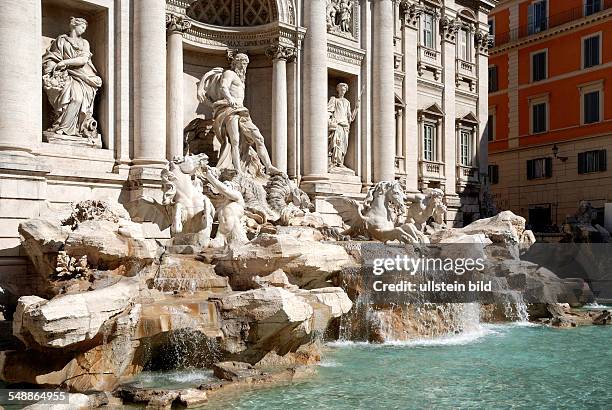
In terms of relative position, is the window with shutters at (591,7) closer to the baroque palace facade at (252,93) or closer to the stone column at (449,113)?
the baroque palace facade at (252,93)

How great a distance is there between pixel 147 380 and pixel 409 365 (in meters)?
3.95

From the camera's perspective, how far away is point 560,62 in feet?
105

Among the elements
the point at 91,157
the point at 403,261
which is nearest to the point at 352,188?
the point at 403,261

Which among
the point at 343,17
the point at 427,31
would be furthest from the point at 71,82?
the point at 427,31

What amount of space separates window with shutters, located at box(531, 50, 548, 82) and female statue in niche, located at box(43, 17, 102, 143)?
2478 centimetres

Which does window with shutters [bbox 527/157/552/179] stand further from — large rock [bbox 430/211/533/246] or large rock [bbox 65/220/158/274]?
large rock [bbox 65/220/158/274]

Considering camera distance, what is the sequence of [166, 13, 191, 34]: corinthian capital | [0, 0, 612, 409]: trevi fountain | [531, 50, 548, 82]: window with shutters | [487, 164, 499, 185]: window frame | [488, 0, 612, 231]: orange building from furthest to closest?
[487, 164, 499, 185]: window frame → [531, 50, 548, 82]: window with shutters → [488, 0, 612, 231]: orange building → [166, 13, 191, 34]: corinthian capital → [0, 0, 612, 409]: trevi fountain

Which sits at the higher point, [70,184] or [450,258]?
[70,184]

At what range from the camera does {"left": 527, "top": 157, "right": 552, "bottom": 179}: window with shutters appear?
32.7 m

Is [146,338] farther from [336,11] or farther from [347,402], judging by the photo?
[336,11]

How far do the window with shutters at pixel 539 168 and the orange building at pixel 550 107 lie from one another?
1.9 inches

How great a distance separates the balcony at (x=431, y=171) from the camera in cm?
2483

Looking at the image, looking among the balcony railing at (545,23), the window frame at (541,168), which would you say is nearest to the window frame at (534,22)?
the balcony railing at (545,23)

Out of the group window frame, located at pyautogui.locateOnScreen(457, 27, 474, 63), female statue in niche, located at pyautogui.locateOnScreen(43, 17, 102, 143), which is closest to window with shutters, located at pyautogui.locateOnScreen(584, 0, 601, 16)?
window frame, located at pyautogui.locateOnScreen(457, 27, 474, 63)
